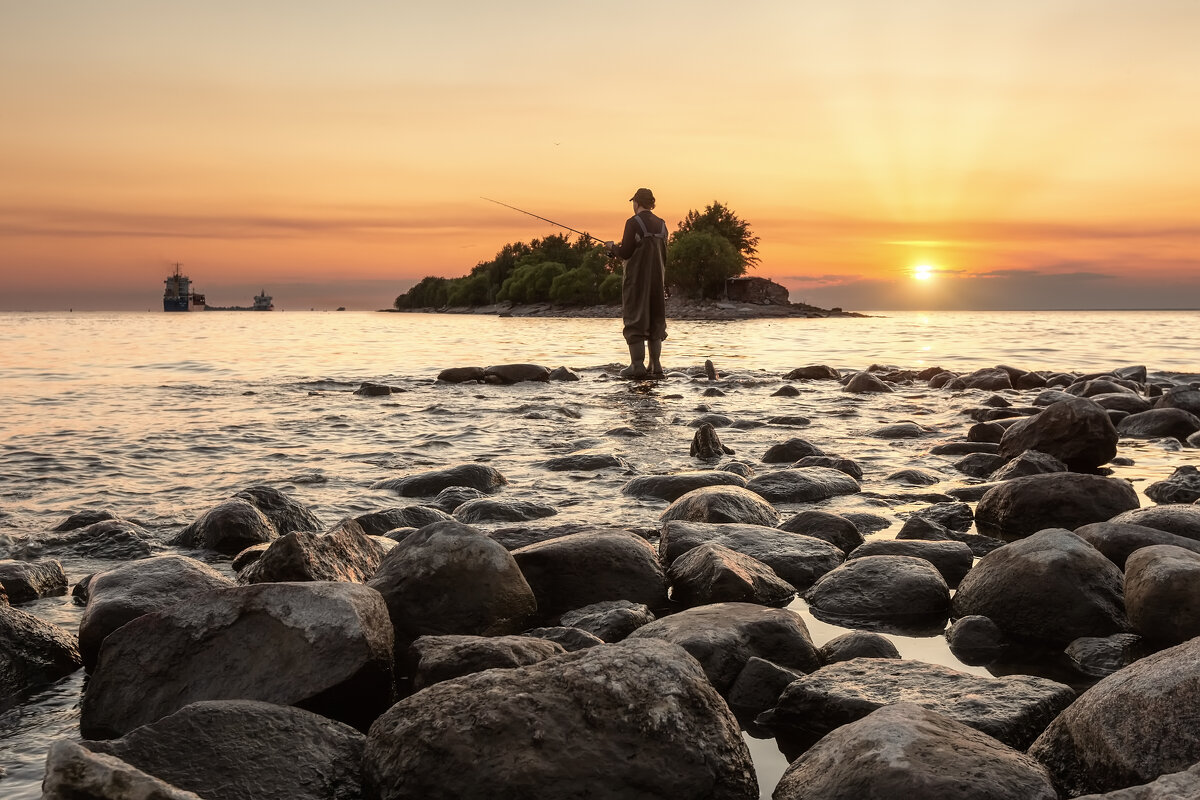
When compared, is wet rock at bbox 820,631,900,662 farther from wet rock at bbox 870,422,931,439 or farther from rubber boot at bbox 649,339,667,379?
rubber boot at bbox 649,339,667,379

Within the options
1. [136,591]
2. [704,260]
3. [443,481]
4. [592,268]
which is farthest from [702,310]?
[136,591]

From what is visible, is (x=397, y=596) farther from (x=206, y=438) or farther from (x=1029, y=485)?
(x=206, y=438)

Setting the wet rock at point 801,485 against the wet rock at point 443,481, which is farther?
the wet rock at point 443,481

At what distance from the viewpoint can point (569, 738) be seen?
2.48m

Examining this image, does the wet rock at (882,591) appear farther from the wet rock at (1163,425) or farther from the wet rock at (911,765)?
the wet rock at (1163,425)

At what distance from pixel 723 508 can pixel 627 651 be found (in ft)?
9.23

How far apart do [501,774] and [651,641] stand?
2.03ft

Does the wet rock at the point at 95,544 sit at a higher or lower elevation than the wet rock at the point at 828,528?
lower

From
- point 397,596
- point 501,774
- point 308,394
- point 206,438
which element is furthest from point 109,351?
point 501,774

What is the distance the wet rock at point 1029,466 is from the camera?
7.00 metres

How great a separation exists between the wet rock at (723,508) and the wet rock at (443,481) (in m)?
1.85

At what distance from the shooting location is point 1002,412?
1127cm

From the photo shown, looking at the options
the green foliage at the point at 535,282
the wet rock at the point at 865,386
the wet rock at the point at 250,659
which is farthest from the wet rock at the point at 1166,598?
the green foliage at the point at 535,282

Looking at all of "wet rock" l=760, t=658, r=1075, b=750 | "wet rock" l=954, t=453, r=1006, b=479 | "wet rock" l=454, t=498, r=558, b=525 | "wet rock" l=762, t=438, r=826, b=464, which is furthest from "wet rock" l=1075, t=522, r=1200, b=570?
"wet rock" l=762, t=438, r=826, b=464
